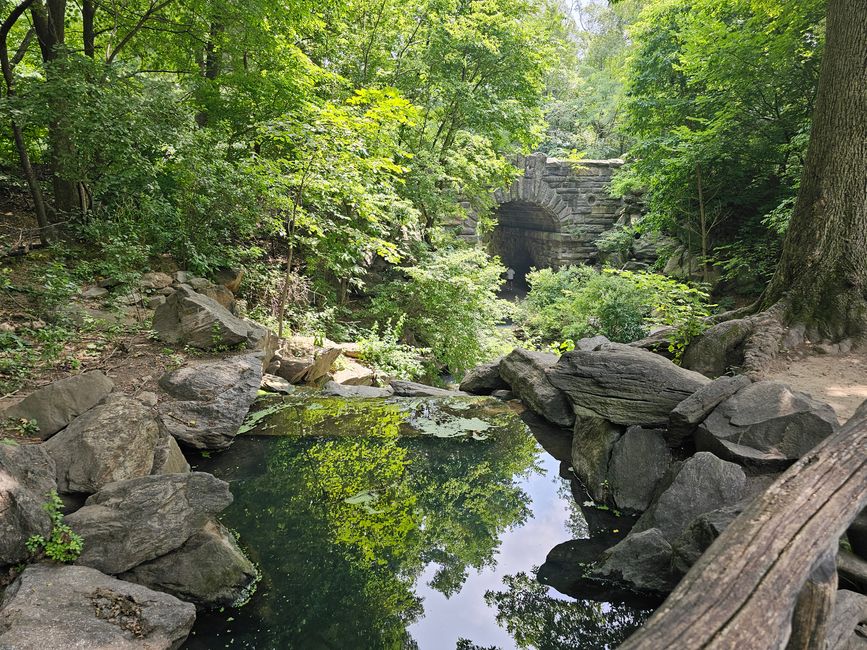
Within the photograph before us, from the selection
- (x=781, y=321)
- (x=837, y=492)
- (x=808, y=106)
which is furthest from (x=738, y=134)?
(x=837, y=492)

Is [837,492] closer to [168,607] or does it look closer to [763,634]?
[763,634]

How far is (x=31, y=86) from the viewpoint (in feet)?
18.1

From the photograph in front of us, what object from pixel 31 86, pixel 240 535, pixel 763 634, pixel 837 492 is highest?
pixel 31 86

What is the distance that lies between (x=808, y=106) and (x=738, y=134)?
107cm

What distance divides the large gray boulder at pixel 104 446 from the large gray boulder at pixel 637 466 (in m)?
3.24

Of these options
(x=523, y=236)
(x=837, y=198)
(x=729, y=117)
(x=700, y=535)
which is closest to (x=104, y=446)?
(x=700, y=535)

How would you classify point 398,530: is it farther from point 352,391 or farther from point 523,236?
point 523,236

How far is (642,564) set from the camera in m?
2.83

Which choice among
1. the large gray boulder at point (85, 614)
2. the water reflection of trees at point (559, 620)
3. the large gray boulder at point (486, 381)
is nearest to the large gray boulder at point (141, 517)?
the large gray boulder at point (85, 614)

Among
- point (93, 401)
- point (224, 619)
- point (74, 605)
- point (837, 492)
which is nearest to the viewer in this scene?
point (837, 492)

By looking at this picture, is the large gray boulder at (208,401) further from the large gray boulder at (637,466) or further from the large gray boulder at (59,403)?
the large gray boulder at (637,466)

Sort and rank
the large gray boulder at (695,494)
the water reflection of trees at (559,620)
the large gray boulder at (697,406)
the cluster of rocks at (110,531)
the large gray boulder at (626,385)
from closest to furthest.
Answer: the cluster of rocks at (110,531), the water reflection of trees at (559,620), the large gray boulder at (695,494), the large gray boulder at (697,406), the large gray boulder at (626,385)

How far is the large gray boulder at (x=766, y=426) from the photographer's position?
10.2 feet

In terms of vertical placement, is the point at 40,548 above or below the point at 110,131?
below
